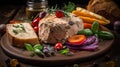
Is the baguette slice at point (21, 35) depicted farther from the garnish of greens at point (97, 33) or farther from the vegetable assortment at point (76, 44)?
the garnish of greens at point (97, 33)

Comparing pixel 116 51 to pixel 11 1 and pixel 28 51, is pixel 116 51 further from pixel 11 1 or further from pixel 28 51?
pixel 11 1

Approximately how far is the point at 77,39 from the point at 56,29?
0.43ft

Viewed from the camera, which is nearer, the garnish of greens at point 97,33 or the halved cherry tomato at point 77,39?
the halved cherry tomato at point 77,39

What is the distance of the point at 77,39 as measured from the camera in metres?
1.66

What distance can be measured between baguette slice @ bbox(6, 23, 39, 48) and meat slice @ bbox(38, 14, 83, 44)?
0.05m

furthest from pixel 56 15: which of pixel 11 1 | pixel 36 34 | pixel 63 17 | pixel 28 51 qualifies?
pixel 11 1

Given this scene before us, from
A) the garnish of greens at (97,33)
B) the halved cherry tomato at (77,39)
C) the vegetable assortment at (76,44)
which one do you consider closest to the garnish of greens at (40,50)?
the vegetable assortment at (76,44)

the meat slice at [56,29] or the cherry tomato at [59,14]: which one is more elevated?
the cherry tomato at [59,14]

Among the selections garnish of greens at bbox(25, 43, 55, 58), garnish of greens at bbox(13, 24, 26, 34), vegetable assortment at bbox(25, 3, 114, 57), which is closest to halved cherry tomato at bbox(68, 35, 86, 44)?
vegetable assortment at bbox(25, 3, 114, 57)

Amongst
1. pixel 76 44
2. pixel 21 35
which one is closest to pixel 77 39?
pixel 76 44

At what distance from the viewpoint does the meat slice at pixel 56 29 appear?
165 cm

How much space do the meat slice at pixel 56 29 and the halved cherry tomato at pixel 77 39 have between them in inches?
1.0

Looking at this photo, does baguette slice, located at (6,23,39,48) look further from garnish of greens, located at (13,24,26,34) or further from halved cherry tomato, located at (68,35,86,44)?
halved cherry tomato, located at (68,35,86,44)

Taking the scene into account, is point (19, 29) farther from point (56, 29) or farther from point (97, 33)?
point (97, 33)
